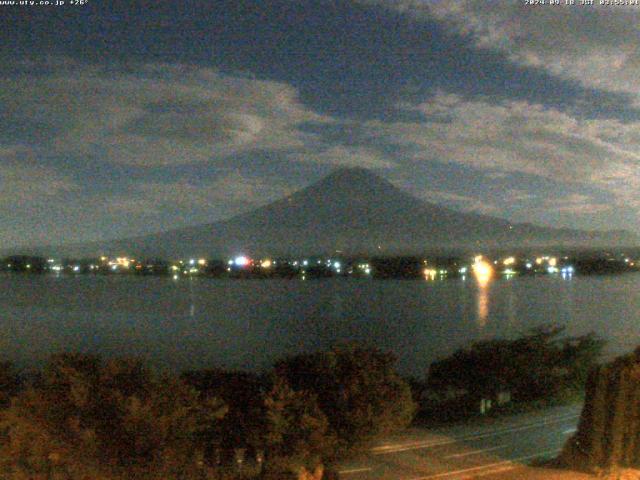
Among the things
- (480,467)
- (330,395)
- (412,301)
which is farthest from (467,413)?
(412,301)

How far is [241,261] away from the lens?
91.4m

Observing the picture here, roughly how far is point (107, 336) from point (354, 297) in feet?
95.3

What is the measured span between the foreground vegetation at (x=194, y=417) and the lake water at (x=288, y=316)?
22.9 meters

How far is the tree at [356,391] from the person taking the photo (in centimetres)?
933

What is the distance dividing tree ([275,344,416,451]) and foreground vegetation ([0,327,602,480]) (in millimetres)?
12

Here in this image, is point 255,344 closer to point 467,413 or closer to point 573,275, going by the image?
point 467,413

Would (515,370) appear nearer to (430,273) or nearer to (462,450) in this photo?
(462,450)

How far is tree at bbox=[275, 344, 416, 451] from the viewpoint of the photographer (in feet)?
30.6

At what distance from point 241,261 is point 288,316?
34.9m

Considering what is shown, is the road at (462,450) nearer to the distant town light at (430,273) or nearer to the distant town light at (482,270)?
the distant town light at (430,273)

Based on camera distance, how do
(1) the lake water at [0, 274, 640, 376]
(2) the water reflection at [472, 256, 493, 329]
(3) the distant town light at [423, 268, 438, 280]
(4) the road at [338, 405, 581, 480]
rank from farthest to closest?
(3) the distant town light at [423, 268, 438, 280] < (2) the water reflection at [472, 256, 493, 329] < (1) the lake water at [0, 274, 640, 376] < (4) the road at [338, 405, 581, 480]

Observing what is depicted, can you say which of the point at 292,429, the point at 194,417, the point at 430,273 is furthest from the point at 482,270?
the point at 194,417

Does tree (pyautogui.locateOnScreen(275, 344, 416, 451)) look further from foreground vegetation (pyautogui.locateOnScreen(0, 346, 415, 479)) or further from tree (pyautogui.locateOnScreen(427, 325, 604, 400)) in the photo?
tree (pyautogui.locateOnScreen(427, 325, 604, 400))

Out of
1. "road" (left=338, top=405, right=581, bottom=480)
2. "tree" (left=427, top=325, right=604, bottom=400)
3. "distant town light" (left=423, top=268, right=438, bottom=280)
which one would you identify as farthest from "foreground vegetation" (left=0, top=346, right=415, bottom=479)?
"distant town light" (left=423, top=268, right=438, bottom=280)
